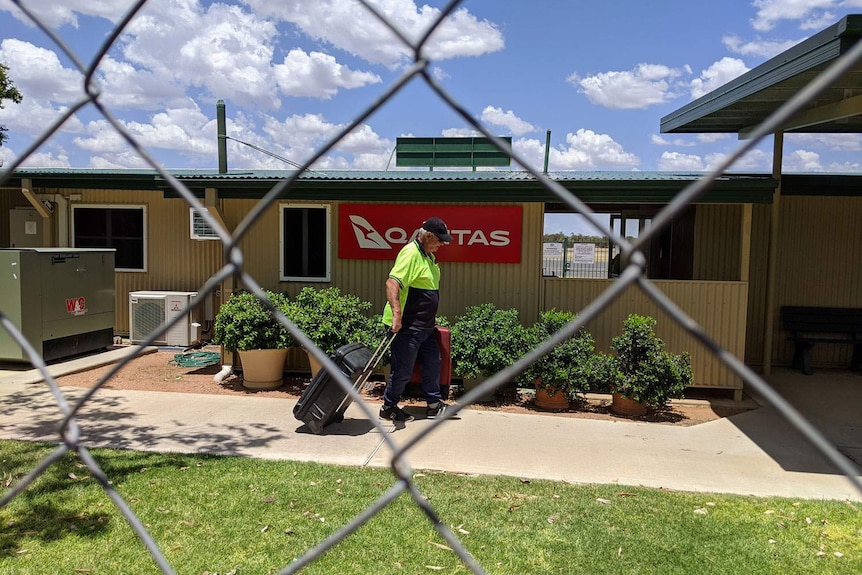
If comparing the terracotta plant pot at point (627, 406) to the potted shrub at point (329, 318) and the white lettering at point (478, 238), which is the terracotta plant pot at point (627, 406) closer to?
the white lettering at point (478, 238)

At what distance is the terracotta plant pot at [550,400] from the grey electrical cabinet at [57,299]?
251 inches

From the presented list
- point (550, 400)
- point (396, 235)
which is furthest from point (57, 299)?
point (550, 400)

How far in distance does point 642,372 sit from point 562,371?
0.83 m

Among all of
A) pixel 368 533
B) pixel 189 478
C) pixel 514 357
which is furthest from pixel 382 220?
pixel 368 533

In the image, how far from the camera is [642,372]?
696 centimetres

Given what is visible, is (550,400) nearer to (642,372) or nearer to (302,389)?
(642,372)

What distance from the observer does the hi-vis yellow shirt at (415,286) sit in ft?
20.2

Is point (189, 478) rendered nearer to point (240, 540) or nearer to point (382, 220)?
point (240, 540)

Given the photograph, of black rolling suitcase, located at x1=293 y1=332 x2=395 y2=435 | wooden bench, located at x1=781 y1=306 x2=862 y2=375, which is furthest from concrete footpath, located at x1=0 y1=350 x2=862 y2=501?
wooden bench, located at x1=781 y1=306 x2=862 y2=375

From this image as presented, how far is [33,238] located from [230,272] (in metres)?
13.5

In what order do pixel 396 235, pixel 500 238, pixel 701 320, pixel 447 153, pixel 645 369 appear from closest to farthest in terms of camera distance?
pixel 645 369
pixel 701 320
pixel 500 238
pixel 396 235
pixel 447 153

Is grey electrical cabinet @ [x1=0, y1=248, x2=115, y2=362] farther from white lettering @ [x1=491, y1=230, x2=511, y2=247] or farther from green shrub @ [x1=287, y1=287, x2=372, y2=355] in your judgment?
white lettering @ [x1=491, y1=230, x2=511, y2=247]

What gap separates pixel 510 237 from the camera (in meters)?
8.53

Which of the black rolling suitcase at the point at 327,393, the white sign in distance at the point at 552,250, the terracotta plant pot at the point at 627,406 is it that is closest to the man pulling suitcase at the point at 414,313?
the black rolling suitcase at the point at 327,393
